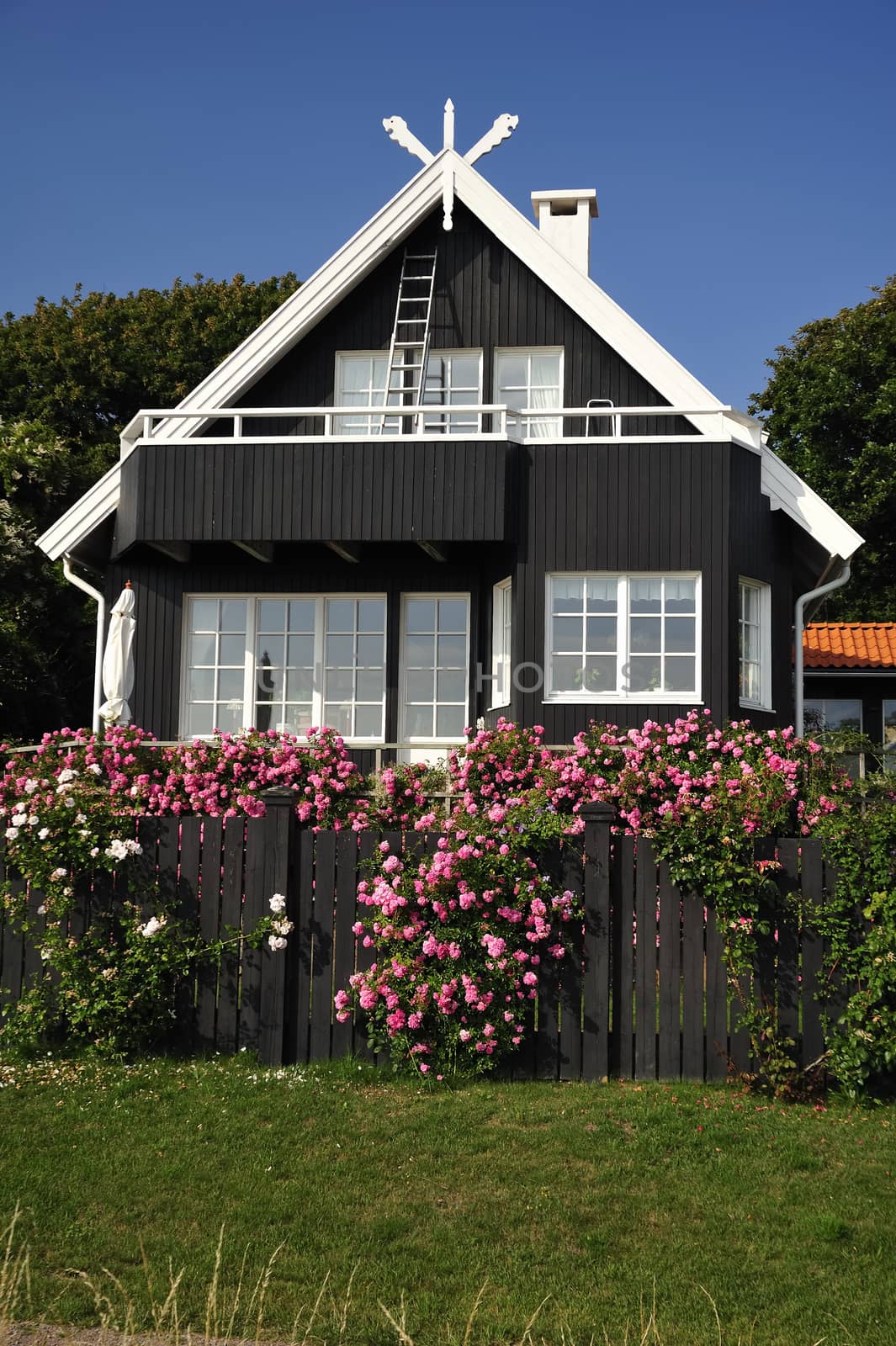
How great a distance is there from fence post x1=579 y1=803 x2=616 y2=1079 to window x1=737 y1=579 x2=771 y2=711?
7.66m

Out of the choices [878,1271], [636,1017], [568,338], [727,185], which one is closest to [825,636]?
[568,338]

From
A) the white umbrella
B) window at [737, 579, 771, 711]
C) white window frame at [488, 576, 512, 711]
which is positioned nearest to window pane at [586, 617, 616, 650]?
white window frame at [488, 576, 512, 711]

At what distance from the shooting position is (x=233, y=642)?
641 inches

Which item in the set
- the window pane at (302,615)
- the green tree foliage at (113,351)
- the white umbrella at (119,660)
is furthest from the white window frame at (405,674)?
the green tree foliage at (113,351)

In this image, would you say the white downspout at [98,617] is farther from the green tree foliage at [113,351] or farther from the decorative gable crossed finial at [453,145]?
the green tree foliage at [113,351]

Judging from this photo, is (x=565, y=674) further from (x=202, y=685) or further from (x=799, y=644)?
(x=202, y=685)

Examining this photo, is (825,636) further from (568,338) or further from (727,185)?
(727,185)

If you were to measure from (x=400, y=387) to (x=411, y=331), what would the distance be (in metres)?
0.74

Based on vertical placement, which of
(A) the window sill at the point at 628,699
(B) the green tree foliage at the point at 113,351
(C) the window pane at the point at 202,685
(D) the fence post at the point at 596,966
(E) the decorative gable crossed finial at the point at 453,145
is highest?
(B) the green tree foliage at the point at 113,351

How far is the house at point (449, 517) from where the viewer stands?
14469 millimetres

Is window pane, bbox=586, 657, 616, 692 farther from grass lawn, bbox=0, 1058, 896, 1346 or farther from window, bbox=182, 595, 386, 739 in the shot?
grass lawn, bbox=0, 1058, 896, 1346

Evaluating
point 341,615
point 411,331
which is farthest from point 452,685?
point 411,331

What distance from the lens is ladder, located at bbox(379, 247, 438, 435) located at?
16.5 m

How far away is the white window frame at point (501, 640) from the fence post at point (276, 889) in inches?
266
